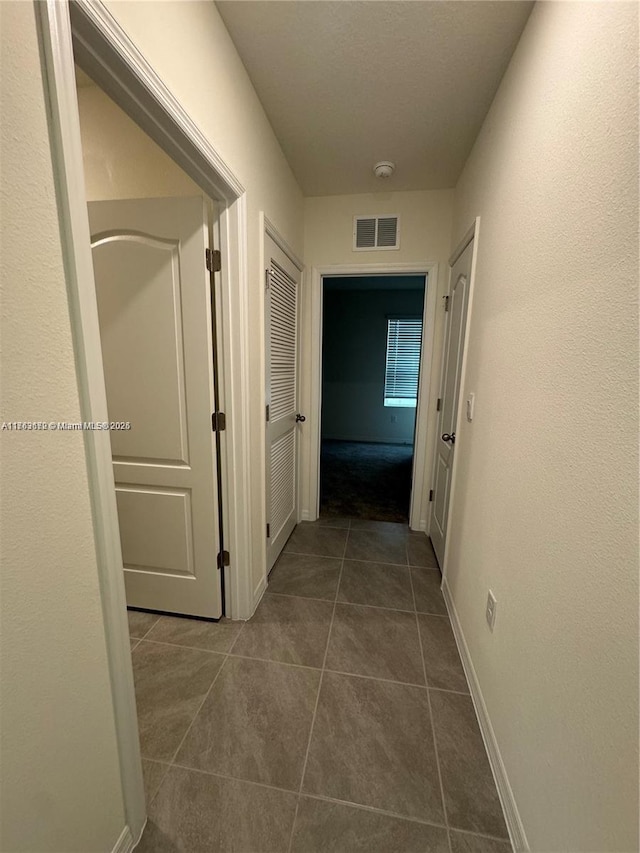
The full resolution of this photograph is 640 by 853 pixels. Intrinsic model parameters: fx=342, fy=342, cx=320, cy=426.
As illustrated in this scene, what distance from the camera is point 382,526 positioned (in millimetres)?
2957

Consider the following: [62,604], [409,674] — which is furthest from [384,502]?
[62,604]

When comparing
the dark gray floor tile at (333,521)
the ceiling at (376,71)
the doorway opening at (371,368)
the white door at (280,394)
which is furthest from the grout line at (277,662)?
the doorway opening at (371,368)

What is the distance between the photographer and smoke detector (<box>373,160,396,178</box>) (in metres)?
2.13

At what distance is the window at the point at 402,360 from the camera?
5695 mm

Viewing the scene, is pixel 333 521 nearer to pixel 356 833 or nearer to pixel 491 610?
pixel 491 610

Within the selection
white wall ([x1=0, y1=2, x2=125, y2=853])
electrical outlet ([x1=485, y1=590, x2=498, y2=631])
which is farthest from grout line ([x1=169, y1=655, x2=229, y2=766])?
electrical outlet ([x1=485, y1=590, x2=498, y2=631])

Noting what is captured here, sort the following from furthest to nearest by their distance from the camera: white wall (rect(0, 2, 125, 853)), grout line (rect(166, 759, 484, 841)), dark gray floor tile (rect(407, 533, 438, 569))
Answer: dark gray floor tile (rect(407, 533, 438, 569))
grout line (rect(166, 759, 484, 841))
white wall (rect(0, 2, 125, 853))

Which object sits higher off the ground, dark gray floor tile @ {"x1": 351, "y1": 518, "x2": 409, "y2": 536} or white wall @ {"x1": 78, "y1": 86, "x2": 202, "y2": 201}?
white wall @ {"x1": 78, "y1": 86, "x2": 202, "y2": 201}

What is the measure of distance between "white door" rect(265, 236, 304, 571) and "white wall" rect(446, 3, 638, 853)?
119 centimetres

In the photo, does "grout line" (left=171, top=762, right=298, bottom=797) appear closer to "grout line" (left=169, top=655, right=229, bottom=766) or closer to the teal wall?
"grout line" (left=169, top=655, right=229, bottom=766)

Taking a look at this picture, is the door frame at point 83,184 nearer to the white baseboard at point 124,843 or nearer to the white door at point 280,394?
the white baseboard at point 124,843

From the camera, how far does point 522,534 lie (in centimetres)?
109

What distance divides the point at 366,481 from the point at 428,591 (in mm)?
2030

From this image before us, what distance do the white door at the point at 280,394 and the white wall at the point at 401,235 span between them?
12.2 inches
